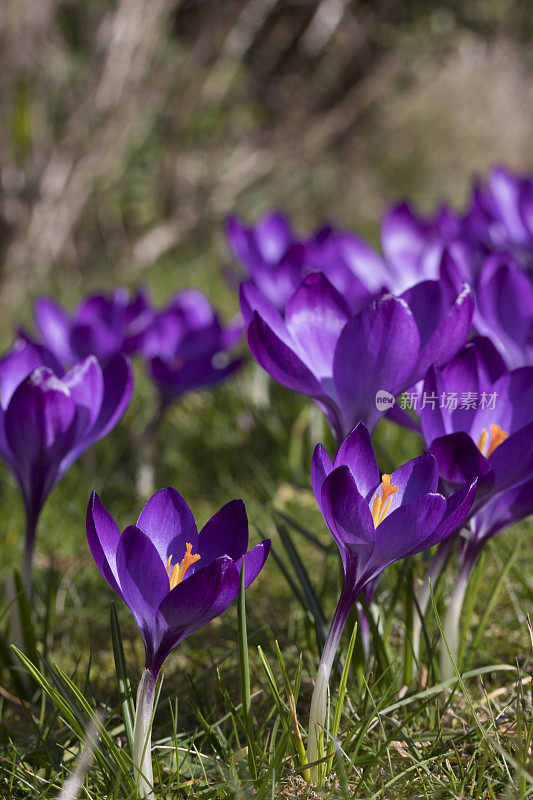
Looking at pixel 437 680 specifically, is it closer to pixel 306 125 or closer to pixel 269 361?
pixel 269 361

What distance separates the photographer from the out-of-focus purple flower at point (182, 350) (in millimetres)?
1648

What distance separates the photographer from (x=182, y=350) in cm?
170

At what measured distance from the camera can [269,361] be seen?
0.94 metres

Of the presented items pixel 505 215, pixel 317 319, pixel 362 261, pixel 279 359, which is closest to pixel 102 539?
pixel 279 359

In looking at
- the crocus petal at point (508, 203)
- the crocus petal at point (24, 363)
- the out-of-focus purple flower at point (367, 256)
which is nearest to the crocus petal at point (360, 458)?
the crocus petal at point (24, 363)

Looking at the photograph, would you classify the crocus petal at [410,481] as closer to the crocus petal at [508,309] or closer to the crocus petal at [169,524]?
the crocus petal at [169,524]

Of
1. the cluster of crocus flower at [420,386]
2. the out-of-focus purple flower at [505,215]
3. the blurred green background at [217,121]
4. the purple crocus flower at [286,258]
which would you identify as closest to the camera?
the cluster of crocus flower at [420,386]

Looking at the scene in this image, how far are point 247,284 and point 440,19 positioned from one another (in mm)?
6701

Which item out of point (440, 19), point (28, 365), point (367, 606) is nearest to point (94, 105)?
point (28, 365)

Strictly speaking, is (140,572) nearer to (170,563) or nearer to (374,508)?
(170,563)

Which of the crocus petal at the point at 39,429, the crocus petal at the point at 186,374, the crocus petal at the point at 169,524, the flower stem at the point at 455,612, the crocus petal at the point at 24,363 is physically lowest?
the flower stem at the point at 455,612

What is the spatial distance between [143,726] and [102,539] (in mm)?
178

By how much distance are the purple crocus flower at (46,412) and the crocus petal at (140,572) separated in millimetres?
255

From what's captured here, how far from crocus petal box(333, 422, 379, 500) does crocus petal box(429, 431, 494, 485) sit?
0.23 ft
